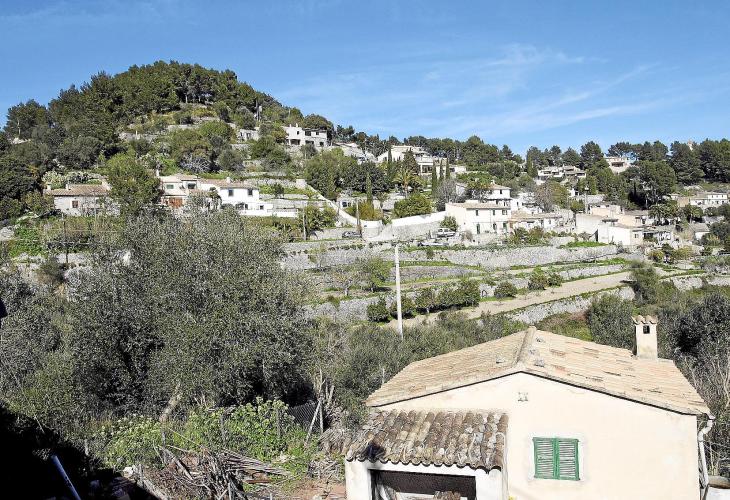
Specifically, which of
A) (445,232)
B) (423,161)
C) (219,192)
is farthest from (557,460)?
(423,161)

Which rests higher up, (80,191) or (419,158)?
(419,158)

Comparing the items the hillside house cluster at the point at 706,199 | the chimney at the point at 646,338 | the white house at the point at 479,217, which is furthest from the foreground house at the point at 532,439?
the hillside house cluster at the point at 706,199

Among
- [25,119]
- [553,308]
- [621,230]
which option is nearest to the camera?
Answer: [553,308]

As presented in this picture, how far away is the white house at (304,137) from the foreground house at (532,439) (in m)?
84.1

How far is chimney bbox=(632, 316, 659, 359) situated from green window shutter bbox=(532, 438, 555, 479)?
457cm

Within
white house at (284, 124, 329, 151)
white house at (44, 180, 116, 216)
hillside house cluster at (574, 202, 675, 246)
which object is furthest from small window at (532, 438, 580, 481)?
white house at (284, 124, 329, 151)

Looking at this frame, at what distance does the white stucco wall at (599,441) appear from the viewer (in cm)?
789

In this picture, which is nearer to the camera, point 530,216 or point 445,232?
point 445,232

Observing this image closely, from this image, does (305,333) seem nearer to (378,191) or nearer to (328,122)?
(378,191)

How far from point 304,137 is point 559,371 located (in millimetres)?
87777

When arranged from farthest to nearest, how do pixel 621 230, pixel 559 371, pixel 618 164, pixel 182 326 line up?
1. pixel 618 164
2. pixel 621 230
3. pixel 182 326
4. pixel 559 371

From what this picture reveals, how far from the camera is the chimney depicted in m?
11.5

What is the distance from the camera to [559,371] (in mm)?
8664

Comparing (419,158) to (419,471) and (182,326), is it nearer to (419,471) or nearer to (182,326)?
(182,326)
